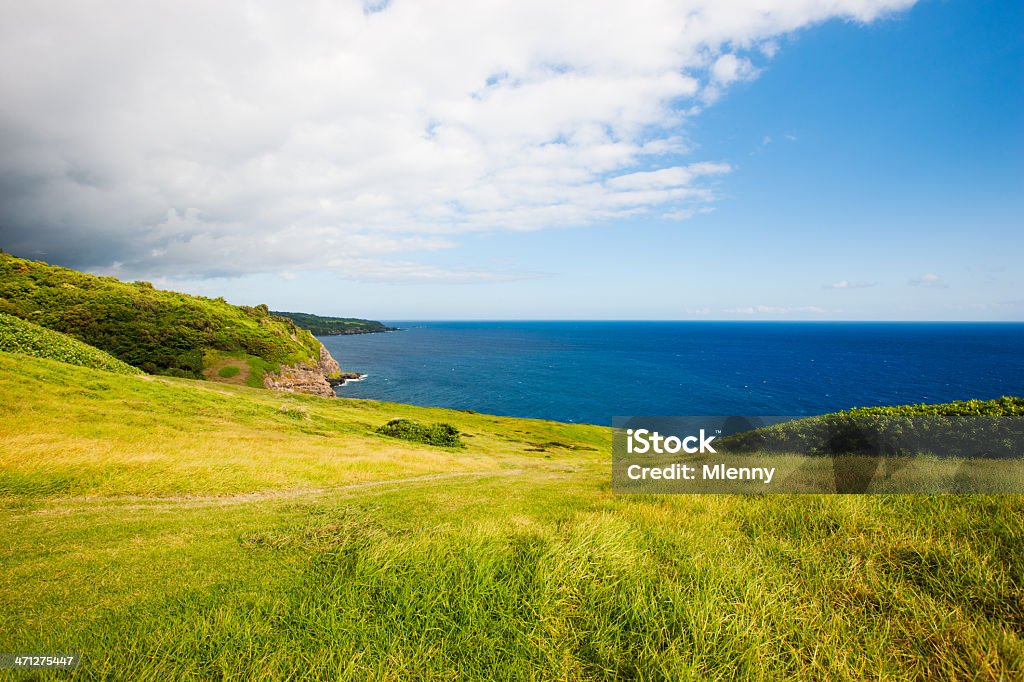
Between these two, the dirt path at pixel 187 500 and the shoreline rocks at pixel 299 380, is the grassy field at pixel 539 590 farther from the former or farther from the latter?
the shoreline rocks at pixel 299 380

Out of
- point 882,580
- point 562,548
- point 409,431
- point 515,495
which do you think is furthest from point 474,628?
point 409,431

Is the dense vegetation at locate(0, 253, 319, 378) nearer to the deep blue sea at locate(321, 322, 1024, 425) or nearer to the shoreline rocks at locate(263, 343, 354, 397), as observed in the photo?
the shoreline rocks at locate(263, 343, 354, 397)

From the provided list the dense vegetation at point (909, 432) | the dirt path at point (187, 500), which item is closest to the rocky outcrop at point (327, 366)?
the dirt path at point (187, 500)

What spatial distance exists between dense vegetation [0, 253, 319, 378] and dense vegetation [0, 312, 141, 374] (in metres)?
37.9

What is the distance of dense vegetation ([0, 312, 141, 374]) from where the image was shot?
31328 mm

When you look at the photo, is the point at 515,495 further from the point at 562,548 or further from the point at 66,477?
the point at 66,477

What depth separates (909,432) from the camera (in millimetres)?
13320

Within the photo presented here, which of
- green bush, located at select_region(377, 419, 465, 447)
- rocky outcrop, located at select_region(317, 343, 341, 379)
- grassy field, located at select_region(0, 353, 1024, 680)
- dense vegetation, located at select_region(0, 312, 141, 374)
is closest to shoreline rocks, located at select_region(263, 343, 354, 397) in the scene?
rocky outcrop, located at select_region(317, 343, 341, 379)

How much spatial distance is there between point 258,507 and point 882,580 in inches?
499

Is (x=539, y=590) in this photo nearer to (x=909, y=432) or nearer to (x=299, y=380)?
(x=909, y=432)

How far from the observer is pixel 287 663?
14.3ft

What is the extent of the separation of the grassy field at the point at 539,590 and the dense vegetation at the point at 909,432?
6.79 meters

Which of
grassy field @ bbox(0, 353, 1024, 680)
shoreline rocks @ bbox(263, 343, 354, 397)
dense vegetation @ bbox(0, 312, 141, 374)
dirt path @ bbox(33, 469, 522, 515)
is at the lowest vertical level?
shoreline rocks @ bbox(263, 343, 354, 397)

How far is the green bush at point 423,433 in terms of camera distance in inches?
1516
